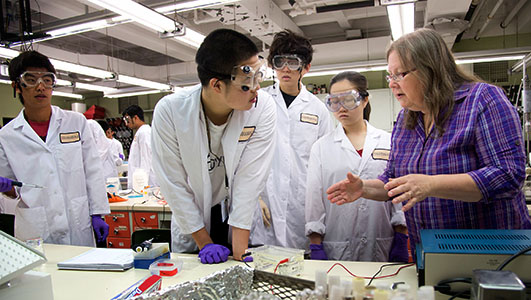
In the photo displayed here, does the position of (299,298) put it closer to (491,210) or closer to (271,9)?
(491,210)

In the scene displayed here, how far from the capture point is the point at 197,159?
1718mm

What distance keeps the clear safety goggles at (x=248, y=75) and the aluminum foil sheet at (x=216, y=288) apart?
0.85 meters

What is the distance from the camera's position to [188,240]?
73.0 inches

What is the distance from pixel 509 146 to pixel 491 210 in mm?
262

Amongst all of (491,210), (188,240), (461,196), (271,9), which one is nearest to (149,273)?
(188,240)

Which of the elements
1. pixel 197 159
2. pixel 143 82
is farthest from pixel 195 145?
pixel 143 82

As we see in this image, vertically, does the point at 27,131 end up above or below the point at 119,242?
above

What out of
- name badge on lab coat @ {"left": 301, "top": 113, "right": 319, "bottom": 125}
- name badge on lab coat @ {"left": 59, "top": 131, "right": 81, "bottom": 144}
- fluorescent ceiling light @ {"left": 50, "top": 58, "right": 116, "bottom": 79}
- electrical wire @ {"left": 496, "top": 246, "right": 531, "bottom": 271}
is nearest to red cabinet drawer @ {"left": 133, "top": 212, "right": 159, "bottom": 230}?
name badge on lab coat @ {"left": 59, "top": 131, "right": 81, "bottom": 144}

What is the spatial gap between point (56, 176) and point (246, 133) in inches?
54.0

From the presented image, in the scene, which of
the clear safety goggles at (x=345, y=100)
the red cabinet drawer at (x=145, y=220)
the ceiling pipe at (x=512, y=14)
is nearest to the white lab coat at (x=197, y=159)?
the clear safety goggles at (x=345, y=100)

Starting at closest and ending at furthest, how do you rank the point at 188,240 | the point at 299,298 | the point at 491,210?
the point at 299,298
the point at 491,210
the point at 188,240

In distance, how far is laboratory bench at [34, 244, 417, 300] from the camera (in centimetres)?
133

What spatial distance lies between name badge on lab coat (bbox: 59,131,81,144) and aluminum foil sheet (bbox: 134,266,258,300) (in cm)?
182

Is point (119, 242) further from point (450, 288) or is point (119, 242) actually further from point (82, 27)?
point (450, 288)
